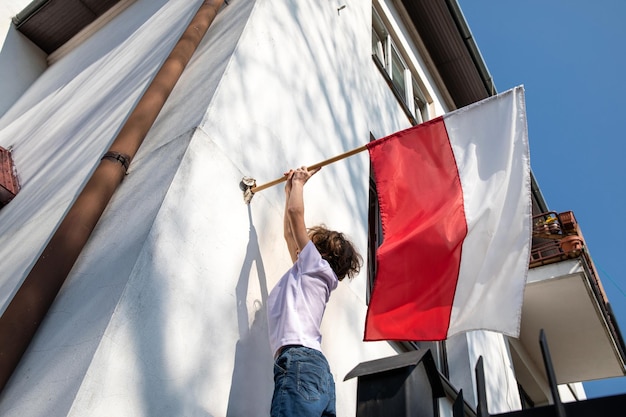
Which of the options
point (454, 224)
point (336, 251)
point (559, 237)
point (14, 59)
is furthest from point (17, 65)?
point (559, 237)

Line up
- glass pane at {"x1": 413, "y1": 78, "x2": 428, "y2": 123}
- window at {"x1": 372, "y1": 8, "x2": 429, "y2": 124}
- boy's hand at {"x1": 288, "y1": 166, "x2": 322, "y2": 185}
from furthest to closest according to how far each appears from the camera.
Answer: glass pane at {"x1": 413, "y1": 78, "x2": 428, "y2": 123} → window at {"x1": 372, "y1": 8, "x2": 429, "y2": 124} → boy's hand at {"x1": 288, "y1": 166, "x2": 322, "y2": 185}

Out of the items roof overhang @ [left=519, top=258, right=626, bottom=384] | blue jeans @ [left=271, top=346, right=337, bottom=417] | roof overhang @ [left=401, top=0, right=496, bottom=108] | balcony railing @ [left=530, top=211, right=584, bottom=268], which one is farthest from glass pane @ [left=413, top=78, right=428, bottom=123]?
blue jeans @ [left=271, top=346, right=337, bottom=417]

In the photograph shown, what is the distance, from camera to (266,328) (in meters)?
2.86

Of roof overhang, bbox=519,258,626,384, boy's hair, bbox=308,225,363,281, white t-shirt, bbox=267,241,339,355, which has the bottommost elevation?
white t-shirt, bbox=267,241,339,355

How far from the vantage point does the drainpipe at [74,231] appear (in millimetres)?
2141

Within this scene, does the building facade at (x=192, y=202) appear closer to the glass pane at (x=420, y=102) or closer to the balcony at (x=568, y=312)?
the balcony at (x=568, y=312)

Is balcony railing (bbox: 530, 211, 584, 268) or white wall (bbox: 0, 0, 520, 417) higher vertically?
balcony railing (bbox: 530, 211, 584, 268)

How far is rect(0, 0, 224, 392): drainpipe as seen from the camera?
214 centimetres

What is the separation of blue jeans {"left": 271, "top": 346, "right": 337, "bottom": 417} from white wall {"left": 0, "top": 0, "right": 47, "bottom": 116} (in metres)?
5.61

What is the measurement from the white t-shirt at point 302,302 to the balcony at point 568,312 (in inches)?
246

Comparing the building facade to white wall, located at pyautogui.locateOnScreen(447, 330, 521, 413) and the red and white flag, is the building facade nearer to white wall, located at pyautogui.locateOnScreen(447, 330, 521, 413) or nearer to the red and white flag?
white wall, located at pyautogui.locateOnScreen(447, 330, 521, 413)

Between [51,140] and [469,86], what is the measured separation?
759 cm

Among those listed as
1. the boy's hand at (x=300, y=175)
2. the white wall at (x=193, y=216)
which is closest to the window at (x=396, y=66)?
the white wall at (x=193, y=216)

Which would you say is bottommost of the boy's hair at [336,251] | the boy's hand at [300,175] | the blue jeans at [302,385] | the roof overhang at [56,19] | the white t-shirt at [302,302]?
the blue jeans at [302,385]
